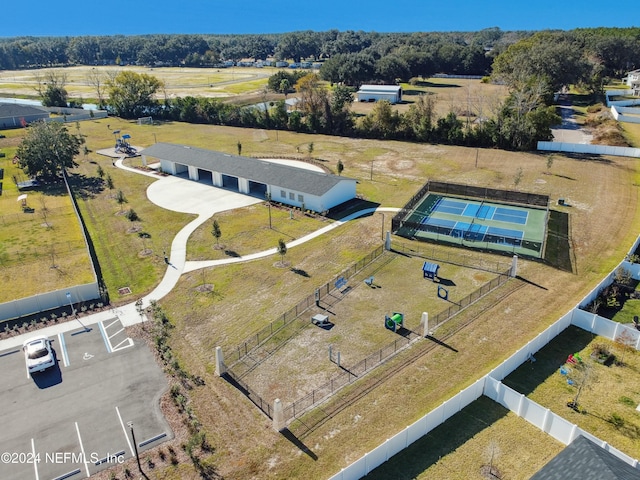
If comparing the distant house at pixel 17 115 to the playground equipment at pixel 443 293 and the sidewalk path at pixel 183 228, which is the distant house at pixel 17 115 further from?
the playground equipment at pixel 443 293

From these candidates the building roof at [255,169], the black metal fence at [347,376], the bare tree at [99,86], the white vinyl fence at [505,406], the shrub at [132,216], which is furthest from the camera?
the bare tree at [99,86]

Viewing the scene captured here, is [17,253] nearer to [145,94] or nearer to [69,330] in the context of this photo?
[69,330]

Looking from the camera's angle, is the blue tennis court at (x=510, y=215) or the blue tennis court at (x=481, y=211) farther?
the blue tennis court at (x=481, y=211)

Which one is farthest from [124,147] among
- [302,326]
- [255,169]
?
[302,326]

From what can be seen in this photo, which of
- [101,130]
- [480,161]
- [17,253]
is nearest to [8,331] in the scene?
[17,253]

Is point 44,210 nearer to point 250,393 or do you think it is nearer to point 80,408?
point 80,408

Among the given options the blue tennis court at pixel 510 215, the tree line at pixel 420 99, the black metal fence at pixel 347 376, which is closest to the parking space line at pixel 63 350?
the black metal fence at pixel 347 376
